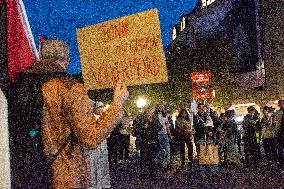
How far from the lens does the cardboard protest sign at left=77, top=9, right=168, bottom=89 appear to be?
3785mm

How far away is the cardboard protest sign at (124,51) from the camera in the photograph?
3785 millimetres

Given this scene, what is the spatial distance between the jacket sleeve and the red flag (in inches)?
16.6

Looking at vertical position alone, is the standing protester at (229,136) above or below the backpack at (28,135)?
below

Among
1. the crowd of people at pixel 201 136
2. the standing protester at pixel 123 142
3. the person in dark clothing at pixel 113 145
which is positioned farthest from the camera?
the standing protester at pixel 123 142

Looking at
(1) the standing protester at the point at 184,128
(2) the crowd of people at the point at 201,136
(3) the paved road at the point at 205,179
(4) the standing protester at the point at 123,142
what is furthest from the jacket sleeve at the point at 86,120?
(4) the standing protester at the point at 123,142

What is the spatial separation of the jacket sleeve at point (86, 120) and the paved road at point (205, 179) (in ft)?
23.8

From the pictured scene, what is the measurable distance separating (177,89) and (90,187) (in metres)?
34.3

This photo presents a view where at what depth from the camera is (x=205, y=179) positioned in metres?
11.0

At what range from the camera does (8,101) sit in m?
2.75

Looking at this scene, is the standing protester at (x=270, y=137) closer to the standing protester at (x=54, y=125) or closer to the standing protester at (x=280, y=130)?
the standing protester at (x=280, y=130)

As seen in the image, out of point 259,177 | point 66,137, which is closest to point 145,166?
point 259,177

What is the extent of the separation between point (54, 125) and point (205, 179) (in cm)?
848

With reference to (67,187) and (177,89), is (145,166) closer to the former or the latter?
(67,187)

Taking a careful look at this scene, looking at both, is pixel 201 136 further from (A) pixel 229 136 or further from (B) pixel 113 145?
(B) pixel 113 145
